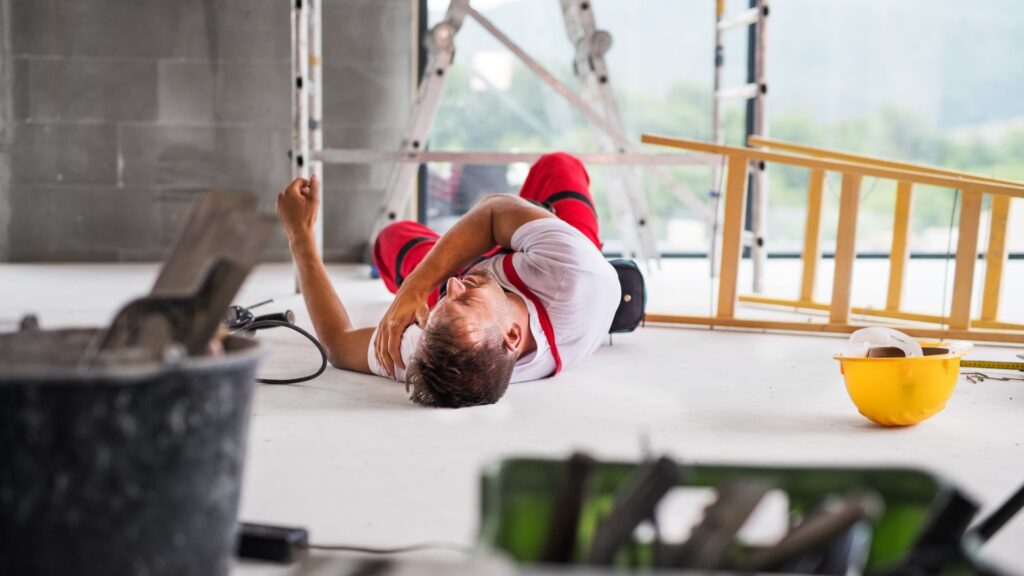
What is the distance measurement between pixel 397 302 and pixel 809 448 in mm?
1012

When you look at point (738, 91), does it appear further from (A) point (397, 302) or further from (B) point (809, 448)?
(B) point (809, 448)

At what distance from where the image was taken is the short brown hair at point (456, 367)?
1953mm

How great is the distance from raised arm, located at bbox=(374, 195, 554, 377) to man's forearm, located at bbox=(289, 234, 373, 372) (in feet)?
0.39

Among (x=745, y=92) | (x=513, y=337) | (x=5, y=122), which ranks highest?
(x=745, y=92)

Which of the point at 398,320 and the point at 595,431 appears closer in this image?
the point at 595,431

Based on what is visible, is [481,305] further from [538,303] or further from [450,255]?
[450,255]

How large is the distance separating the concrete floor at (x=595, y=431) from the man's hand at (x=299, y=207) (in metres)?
0.37

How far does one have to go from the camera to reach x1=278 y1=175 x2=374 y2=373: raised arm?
2.54 m

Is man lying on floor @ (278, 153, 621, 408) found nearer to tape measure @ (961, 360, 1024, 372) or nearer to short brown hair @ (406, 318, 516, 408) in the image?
short brown hair @ (406, 318, 516, 408)

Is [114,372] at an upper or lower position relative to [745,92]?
lower

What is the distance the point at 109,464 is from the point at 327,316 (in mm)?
1789

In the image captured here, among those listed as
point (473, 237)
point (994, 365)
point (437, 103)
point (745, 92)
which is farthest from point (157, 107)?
point (994, 365)

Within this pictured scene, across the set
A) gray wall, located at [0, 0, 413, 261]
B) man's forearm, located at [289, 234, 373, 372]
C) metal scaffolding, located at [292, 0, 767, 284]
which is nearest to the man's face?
man's forearm, located at [289, 234, 373, 372]

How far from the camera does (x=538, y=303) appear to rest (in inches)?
89.6
